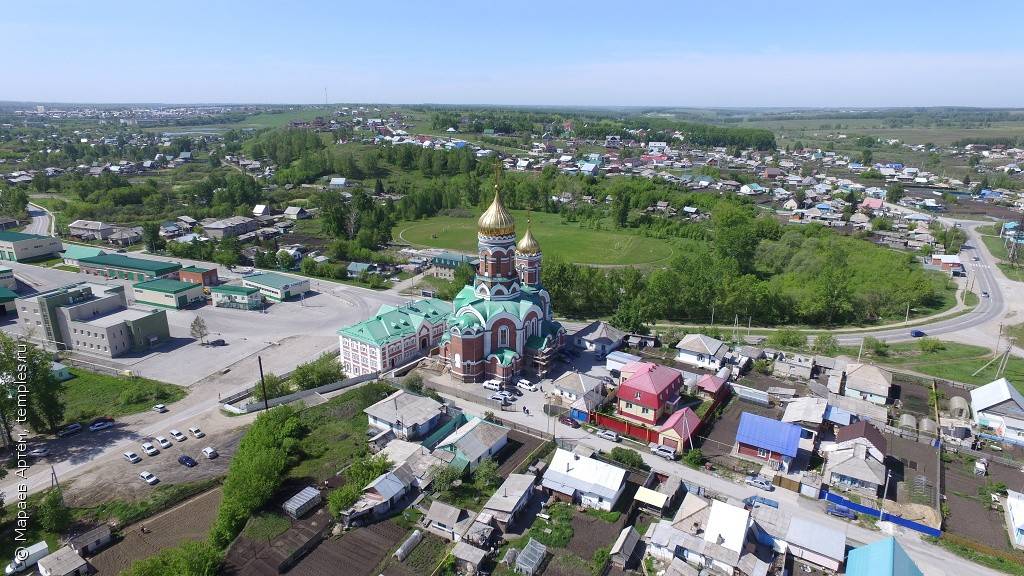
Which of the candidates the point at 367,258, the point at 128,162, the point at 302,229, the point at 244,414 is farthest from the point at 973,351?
the point at 128,162

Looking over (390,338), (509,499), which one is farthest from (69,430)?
(509,499)

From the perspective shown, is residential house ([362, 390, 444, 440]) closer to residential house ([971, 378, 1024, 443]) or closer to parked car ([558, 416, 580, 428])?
parked car ([558, 416, 580, 428])

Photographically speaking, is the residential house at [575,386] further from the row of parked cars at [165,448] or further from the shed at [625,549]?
the row of parked cars at [165,448]

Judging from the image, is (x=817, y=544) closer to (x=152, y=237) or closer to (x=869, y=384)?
(x=869, y=384)

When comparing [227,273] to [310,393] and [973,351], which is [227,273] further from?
[973,351]

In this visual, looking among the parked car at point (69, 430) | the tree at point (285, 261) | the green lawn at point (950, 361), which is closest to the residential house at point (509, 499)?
the parked car at point (69, 430)
